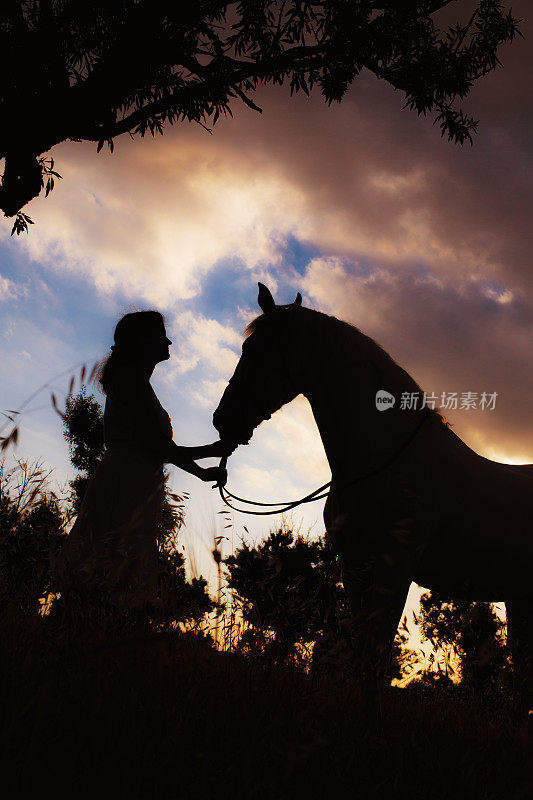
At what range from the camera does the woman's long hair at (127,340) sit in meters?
3.97

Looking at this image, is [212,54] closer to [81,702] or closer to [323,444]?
[323,444]

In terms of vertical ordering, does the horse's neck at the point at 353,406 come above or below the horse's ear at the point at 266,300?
below

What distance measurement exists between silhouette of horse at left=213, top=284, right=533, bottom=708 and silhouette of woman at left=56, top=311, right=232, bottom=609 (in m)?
0.51

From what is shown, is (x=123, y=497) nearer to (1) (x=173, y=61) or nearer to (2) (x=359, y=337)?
(2) (x=359, y=337)

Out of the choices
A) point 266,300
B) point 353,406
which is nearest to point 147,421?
point 266,300

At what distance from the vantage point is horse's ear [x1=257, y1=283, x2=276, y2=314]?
3.50 meters

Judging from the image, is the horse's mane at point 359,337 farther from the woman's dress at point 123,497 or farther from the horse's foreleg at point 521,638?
the horse's foreleg at point 521,638

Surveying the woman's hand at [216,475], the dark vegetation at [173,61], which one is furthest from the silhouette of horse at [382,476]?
the dark vegetation at [173,61]

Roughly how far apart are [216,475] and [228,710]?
247 centimetres

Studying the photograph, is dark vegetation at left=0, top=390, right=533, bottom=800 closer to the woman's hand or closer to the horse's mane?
the woman's hand

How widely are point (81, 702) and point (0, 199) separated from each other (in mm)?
6763

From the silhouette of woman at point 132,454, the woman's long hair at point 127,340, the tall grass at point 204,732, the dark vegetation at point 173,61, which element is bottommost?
the tall grass at point 204,732

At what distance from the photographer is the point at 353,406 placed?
3.28m

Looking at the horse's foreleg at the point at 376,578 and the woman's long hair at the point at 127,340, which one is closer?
the horse's foreleg at the point at 376,578
